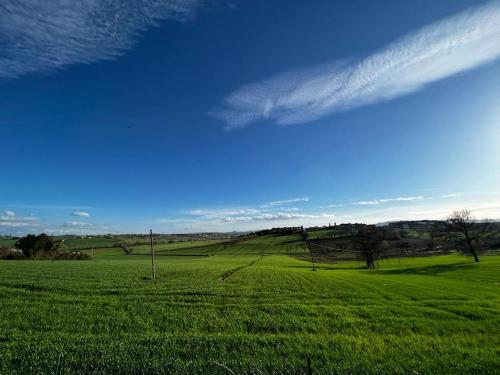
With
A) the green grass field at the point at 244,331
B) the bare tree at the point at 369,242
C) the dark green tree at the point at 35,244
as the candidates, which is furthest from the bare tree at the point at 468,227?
the dark green tree at the point at 35,244

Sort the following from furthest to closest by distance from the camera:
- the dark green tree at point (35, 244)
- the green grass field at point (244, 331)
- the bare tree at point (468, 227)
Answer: the dark green tree at point (35, 244) < the bare tree at point (468, 227) < the green grass field at point (244, 331)

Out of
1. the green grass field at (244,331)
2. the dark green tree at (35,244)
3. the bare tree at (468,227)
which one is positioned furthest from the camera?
the dark green tree at (35,244)

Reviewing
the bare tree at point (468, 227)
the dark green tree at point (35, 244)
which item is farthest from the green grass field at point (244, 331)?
the dark green tree at point (35, 244)

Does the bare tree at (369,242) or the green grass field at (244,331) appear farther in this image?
the bare tree at (369,242)

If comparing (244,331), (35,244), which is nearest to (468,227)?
(244,331)

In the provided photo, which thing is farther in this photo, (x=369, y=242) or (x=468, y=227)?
(x=369, y=242)

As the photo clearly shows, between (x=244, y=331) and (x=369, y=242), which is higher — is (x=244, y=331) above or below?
above

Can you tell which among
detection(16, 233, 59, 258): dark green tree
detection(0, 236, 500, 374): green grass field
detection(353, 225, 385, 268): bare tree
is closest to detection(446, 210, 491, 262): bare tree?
detection(353, 225, 385, 268): bare tree

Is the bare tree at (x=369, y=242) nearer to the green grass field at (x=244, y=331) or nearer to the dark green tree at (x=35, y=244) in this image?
the green grass field at (x=244, y=331)

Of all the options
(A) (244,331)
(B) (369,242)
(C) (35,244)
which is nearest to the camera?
(A) (244,331)

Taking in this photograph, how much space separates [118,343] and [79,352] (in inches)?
58.3

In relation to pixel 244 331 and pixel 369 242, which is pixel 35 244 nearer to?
pixel 244 331

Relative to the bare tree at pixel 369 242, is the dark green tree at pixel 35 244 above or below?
above

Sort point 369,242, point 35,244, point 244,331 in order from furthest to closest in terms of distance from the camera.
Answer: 1. point 35,244
2. point 369,242
3. point 244,331
